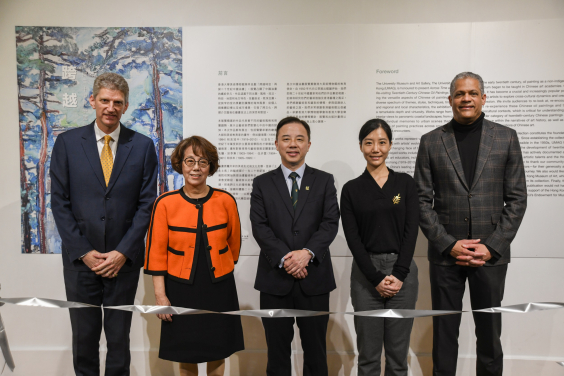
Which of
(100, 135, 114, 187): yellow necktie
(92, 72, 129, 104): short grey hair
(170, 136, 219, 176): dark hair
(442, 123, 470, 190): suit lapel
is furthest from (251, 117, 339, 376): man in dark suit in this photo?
(92, 72, 129, 104): short grey hair

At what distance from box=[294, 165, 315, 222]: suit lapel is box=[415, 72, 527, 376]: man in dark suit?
74 centimetres

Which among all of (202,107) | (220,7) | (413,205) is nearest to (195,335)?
(413,205)

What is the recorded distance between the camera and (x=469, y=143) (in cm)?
251

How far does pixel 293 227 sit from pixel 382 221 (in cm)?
54

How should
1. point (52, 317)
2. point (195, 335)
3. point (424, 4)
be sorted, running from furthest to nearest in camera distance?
1. point (52, 317)
2. point (424, 4)
3. point (195, 335)

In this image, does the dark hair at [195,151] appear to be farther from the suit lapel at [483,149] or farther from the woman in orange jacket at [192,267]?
the suit lapel at [483,149]

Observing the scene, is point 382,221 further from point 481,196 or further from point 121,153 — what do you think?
point 121,153

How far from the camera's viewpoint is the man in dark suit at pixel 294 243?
2.32 m

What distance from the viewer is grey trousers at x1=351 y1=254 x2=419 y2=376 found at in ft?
7.56

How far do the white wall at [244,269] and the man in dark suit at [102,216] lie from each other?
0.95 metres

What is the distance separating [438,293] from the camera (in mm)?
2529

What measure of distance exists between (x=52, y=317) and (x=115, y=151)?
1.98m

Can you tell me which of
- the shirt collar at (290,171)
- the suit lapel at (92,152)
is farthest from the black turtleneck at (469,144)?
the suit lapel at (92,152)

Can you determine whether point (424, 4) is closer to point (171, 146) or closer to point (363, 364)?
point (171, 146)
